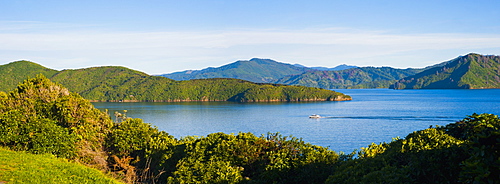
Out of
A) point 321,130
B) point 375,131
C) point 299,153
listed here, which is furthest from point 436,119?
point 299,153

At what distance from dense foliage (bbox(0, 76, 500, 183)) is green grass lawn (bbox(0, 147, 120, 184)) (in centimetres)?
74

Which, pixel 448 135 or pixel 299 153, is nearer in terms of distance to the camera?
pixel 448 135

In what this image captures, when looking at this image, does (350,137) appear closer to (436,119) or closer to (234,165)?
(436,119)

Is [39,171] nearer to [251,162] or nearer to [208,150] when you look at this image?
[208,150]

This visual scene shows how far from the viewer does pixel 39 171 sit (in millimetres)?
15602

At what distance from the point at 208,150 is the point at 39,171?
23.8 ft

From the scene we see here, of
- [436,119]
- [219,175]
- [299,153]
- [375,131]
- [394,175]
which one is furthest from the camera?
[436,119]

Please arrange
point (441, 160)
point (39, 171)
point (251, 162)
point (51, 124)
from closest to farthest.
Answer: point (441, 160), point (39, 171), point (251, 162), point (51, 124)

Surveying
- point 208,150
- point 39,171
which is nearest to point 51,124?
point 39,171

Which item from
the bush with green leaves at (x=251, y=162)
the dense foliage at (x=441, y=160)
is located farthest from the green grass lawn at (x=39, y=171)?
the dense foliage at (x=441, y=160)

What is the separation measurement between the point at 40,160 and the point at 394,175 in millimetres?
15246

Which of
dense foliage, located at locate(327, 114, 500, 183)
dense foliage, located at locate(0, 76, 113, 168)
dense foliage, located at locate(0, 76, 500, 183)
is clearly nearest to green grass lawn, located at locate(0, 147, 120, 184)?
dense foliage, located at locate(0, 76, 500, 183)

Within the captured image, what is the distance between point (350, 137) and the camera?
75.4m

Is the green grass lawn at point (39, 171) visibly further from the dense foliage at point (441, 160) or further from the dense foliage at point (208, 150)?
the dense foliage at point (441, 160)
